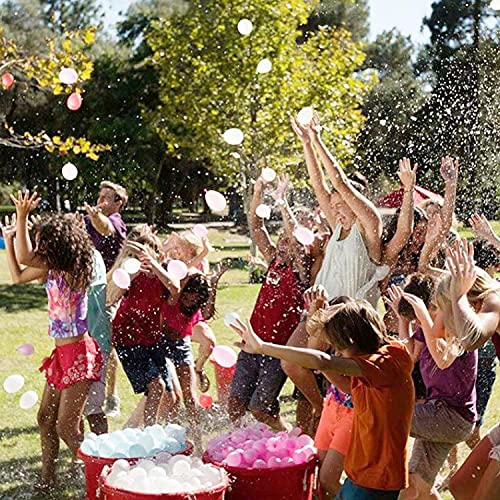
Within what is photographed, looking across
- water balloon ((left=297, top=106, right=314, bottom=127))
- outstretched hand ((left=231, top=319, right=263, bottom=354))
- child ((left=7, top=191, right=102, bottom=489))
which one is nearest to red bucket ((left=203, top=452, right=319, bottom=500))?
outstretched hand ((left=231, top=319, right=263, bottom=354))

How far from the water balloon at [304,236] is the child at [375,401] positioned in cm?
169

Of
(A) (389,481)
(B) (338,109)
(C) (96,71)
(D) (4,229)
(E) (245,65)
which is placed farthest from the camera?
(C) (96,71)

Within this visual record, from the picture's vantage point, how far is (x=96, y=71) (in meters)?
24.4

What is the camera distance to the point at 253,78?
44.3 ft

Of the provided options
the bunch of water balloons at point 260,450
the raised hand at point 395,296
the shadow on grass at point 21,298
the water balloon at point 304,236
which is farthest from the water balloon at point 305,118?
the shadow on grass at point 21,298

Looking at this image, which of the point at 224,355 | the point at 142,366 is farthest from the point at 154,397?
the point at 224,355

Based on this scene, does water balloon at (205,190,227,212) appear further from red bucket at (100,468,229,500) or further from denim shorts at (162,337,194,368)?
red bucket at (100,468,229,500)

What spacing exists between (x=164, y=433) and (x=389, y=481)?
109 cm

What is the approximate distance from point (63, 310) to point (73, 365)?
0.91ft

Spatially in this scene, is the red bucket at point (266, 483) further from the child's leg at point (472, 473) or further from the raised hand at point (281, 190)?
the raised hand at point (281, 190)

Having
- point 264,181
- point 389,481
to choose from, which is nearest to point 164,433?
point 389,481

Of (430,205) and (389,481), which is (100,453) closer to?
(389,481)

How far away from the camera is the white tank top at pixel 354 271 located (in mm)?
4652

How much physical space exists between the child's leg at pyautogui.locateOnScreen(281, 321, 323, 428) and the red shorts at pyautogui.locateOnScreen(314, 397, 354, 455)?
19.3 inches
